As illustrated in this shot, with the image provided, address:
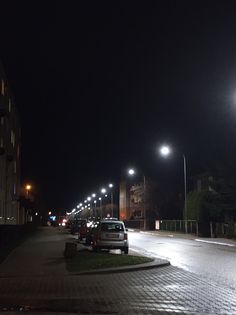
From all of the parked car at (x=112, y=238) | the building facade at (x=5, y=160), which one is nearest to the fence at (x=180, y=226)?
the building facade at (x=5, y=160)

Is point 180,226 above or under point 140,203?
under

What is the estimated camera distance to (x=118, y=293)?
1332 centimetres

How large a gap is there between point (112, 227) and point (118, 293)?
15.5m

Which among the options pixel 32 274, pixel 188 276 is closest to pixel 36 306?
pixel 32 274

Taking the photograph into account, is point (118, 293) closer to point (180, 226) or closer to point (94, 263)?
point (94, 263)

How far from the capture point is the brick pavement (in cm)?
1116

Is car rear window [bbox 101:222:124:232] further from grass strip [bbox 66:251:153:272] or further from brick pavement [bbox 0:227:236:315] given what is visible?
brick pavement [bbox 0:227:236:315]

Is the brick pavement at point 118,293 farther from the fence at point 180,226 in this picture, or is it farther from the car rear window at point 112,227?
the fence at point 180,226

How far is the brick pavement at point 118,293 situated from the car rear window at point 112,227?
1061 cm

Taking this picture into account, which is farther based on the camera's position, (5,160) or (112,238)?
(5,160)

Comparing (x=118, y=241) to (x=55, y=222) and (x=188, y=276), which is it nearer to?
(x=188, y=276)

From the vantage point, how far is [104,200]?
161 metres

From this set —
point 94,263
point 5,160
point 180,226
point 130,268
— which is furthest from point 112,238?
point 180,226

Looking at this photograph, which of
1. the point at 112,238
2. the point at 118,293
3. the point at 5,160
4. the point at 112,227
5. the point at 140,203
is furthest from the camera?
the point at 140,203
